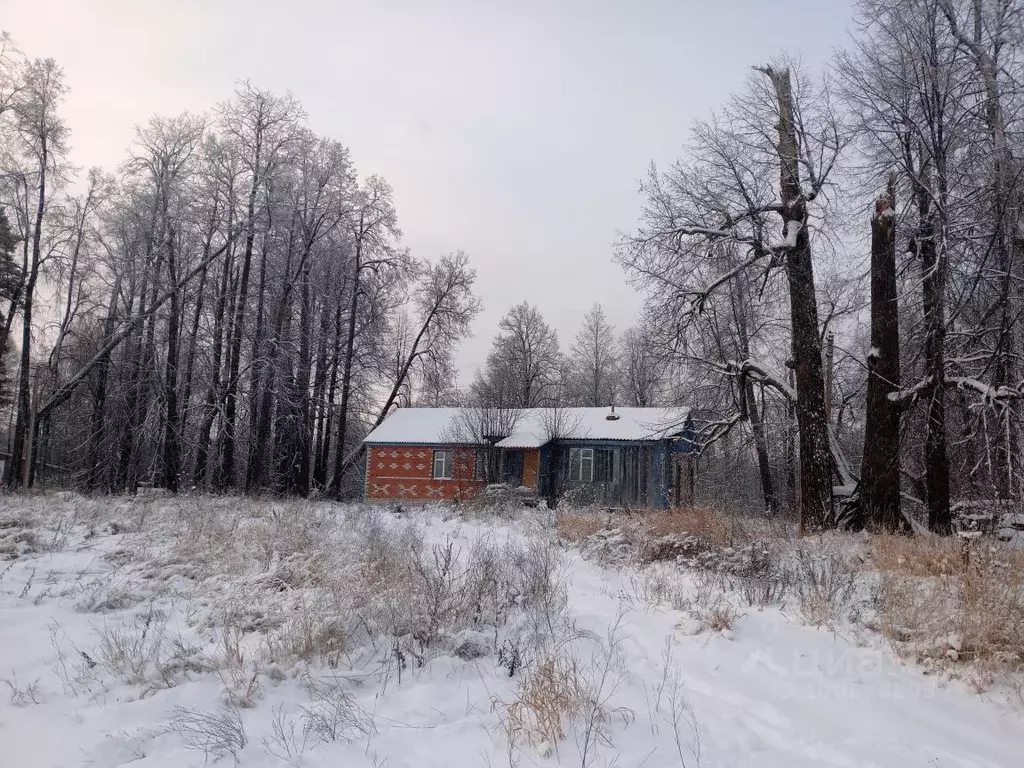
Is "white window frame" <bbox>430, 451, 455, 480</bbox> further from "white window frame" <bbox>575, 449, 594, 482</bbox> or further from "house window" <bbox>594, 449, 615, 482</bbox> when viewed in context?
"house window" <bbox>594, 449, 615, 482</bbox>

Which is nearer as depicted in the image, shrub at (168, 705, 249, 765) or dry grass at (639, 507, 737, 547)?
shrub at (168, 705, 249, 765)

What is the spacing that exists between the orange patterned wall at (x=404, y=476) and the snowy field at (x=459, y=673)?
63.3 feet

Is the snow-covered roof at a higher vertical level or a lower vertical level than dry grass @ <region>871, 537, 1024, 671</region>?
higher

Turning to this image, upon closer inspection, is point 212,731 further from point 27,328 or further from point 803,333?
point 27,328

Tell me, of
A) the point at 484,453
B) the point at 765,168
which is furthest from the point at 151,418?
the point at 765,168

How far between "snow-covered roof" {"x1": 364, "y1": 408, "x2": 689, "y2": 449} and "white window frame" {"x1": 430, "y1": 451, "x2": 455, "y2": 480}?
669mm

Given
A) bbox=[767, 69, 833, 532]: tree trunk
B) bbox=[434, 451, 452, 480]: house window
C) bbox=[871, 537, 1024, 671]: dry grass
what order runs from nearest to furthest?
bbox=[871, 537, 1024, 671]: dry grass
bbox=[767, 69, 833, 532]: tree trunk
bbox=[434, 451, 452, 480]: house window

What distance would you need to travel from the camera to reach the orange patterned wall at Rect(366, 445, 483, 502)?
26.2m

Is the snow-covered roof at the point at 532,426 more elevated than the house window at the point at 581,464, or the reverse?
the snow-covered roof at the point at 532,426

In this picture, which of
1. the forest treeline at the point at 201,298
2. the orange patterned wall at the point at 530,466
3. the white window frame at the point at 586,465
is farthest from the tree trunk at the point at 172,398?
the white window frame at the point at 586,465

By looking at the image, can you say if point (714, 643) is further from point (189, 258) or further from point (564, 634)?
point (189, 258)

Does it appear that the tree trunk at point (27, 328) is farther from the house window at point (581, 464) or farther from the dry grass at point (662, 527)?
the house window at point (581, 464)

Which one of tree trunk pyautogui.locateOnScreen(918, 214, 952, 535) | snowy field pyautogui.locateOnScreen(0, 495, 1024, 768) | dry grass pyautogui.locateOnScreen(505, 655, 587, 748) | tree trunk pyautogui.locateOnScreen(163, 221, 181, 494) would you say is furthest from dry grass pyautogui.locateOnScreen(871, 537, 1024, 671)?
tree trunk pyautogui.locateOnScreen(163, 221, 181, 494)

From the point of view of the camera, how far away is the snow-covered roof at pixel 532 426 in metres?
24.5
